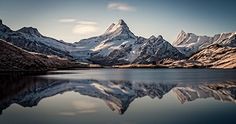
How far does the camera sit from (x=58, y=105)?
256 feet

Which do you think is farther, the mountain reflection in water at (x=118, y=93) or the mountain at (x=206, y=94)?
the mountain at (x=206, y=94)

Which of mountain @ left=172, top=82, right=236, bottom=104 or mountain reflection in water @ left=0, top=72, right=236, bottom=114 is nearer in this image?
mountain reflection in water @ left=0, top=72, right=236, bottom=114

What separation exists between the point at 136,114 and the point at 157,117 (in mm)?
5258

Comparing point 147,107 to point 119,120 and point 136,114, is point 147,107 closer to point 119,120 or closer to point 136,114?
point 136,114

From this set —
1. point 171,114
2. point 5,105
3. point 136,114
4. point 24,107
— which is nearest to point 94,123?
point 136,114

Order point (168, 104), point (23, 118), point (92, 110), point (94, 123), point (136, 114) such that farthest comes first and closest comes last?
point (168, 104), point (92, 110), point (136, 114), point (23, 118), point (94, 123)

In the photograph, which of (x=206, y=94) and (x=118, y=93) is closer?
(x=206, y=94)

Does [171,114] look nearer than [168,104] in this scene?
Yes

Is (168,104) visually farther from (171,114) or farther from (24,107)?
(24,107)

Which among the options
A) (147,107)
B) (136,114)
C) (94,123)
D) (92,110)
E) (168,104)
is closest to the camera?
(94,123)

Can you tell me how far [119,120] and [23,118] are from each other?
17792mm

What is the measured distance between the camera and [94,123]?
52.2 m

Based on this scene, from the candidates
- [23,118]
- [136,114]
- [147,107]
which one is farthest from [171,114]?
[23,118]

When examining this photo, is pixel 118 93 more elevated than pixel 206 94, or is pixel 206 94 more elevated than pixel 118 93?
pixel 206 94
